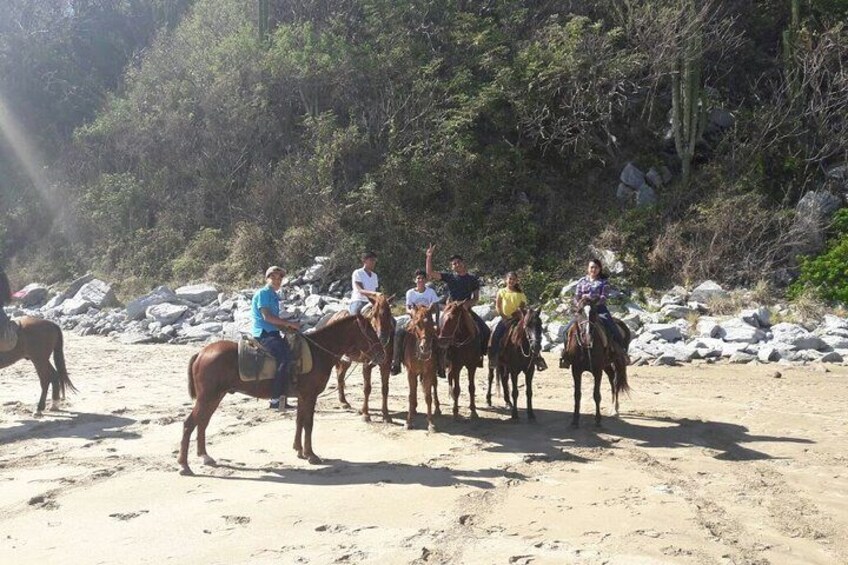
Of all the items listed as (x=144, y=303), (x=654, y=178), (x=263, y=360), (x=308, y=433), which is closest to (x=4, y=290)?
(x=263, y=360)

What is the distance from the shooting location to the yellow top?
10641mm

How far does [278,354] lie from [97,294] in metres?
17.7

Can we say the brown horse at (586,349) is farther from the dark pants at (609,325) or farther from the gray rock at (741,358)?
the gray rock at (741,358)

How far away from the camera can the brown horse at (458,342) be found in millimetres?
10047

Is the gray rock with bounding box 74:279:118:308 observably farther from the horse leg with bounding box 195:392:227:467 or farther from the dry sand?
the horse leg with bounding box 195:392:227:467

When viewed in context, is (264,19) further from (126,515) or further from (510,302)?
(126,515)

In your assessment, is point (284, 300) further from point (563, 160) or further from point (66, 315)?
point (563, 160)

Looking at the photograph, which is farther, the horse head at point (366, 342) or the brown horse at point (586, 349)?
the brown horse at point (586, 349)

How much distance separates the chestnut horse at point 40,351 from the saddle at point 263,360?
488 centimetres

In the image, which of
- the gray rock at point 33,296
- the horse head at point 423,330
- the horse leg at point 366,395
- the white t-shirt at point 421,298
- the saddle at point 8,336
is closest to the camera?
the horse head at point 423,330

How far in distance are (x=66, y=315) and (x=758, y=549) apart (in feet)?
72.4

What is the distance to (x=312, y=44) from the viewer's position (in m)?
27.2

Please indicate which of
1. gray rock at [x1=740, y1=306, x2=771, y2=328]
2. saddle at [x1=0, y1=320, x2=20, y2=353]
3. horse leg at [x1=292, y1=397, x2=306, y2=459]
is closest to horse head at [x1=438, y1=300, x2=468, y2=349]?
horse leg at [x1=292, y1=397, x2=306, y2=459]

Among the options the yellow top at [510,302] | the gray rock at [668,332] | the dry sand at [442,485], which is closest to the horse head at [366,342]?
the dry sand at [442,485]
